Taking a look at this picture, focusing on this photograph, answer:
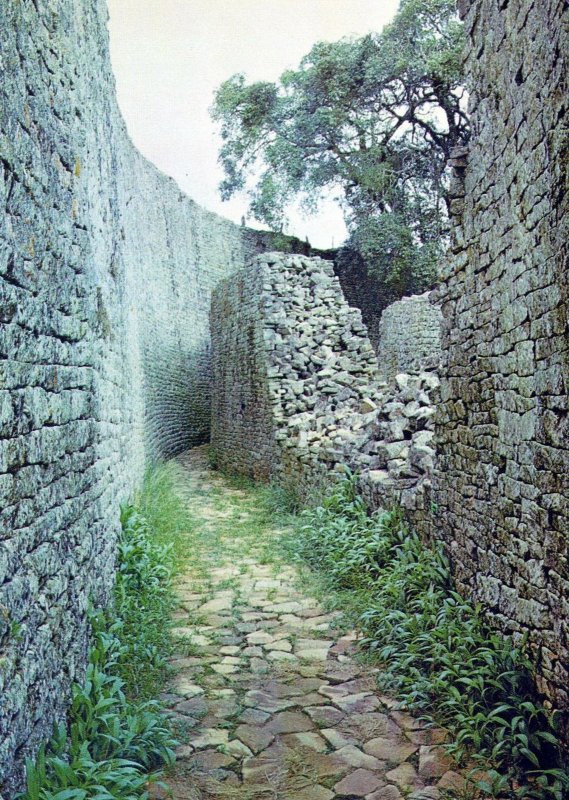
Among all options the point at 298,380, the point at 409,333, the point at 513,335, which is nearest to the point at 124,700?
the point at 513,335

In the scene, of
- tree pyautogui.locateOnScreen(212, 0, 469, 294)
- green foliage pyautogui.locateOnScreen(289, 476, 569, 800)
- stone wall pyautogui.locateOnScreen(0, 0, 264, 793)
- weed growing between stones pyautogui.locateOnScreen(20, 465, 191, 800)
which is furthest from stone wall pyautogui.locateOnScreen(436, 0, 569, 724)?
tree pyautogui.locateOnScreen(212, 0, 469, 294)

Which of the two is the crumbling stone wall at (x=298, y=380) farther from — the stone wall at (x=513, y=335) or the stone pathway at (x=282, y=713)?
the stone wall at (x=513, y=335)

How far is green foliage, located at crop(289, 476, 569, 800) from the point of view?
2803 millimetres

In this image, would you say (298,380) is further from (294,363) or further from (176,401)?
(176,401)

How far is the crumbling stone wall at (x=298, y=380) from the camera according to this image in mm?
7809

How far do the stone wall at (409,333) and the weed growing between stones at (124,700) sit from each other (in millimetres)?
8695

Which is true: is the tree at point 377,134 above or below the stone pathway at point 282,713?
above

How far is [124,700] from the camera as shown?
3.14 meters

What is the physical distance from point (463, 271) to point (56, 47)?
2688mm

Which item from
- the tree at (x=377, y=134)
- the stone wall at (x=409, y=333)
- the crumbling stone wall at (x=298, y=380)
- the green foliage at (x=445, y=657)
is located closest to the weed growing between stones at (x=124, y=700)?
the green foliage at (x=445, y=657)

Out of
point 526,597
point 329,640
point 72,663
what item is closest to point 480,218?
point 526,597

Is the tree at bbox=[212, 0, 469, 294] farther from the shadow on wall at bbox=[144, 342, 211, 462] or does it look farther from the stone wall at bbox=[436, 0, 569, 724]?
the stone wall at bbox=[436, 0, 569, 724]

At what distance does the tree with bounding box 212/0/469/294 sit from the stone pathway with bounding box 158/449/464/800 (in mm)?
15240

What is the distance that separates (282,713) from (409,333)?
10859mm
